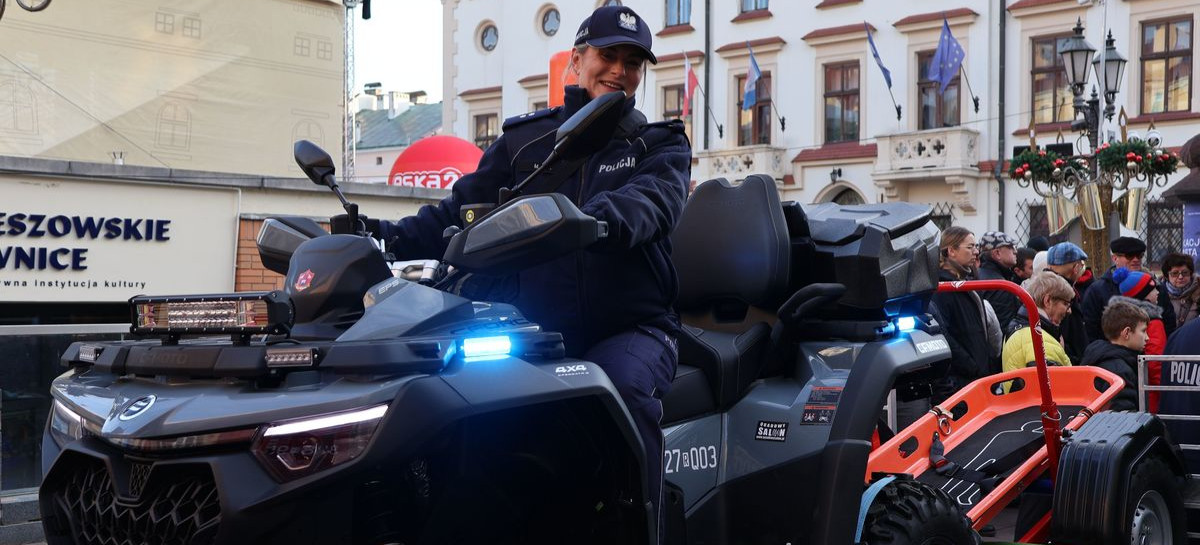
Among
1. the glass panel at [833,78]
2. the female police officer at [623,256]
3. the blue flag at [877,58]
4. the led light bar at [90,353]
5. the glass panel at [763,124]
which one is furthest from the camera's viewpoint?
the glass panel at [763,124]

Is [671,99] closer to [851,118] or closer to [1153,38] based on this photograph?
[851,118]

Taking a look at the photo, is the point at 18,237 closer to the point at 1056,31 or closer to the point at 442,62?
the point at 1056,31

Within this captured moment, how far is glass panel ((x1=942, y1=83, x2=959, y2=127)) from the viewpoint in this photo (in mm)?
31828

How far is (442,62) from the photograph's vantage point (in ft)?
138

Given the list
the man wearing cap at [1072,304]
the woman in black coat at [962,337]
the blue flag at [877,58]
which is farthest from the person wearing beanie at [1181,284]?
the blue flag at [877,58]

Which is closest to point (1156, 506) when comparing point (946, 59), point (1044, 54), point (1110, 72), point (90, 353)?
point (90, 353)

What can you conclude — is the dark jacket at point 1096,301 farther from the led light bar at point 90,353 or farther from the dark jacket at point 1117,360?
the led light bar at point 90,353

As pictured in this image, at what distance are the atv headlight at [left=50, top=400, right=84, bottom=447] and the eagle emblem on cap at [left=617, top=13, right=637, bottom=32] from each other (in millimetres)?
1549

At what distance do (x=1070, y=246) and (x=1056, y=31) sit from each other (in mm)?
22261

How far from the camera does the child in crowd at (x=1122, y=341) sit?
22.4 feet

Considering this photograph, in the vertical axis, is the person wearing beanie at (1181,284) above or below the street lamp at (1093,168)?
below

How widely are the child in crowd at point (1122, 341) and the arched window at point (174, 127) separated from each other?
11.1m

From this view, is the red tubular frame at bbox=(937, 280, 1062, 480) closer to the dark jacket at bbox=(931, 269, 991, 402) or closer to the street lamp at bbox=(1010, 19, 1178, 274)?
the dark jacket at bbox=(931, 269, 991, 402)

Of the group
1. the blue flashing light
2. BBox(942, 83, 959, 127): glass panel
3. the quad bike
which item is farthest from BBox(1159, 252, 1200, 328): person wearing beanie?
BBox(942, 83, 959, 127): glass panel
